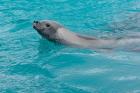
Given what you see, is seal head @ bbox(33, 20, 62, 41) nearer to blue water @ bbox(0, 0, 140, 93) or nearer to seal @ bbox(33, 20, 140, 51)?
seal @ bbox(33, 20, 140, 51)

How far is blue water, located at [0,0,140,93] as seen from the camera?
20.6ft

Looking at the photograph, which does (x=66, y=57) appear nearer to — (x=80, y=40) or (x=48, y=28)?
(x=80, y=40)

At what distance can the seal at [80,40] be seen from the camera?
7.64 metres

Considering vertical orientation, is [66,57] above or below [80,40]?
below

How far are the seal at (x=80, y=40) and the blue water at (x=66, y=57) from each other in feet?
0.43

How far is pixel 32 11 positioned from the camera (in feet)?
35.1

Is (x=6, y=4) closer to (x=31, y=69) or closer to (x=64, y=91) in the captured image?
(x=31, y=69)

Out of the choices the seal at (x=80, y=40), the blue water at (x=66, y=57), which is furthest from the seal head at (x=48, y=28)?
the blue water at (x=66, y=57)

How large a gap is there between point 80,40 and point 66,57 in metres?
0.47

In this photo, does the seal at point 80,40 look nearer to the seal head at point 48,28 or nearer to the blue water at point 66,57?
the seal head at point 48,28

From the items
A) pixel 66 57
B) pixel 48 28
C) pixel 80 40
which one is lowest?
pixel 66 57

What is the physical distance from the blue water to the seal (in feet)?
0.43

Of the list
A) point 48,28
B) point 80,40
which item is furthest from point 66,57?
point 48,28

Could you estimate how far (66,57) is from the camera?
7.50m
